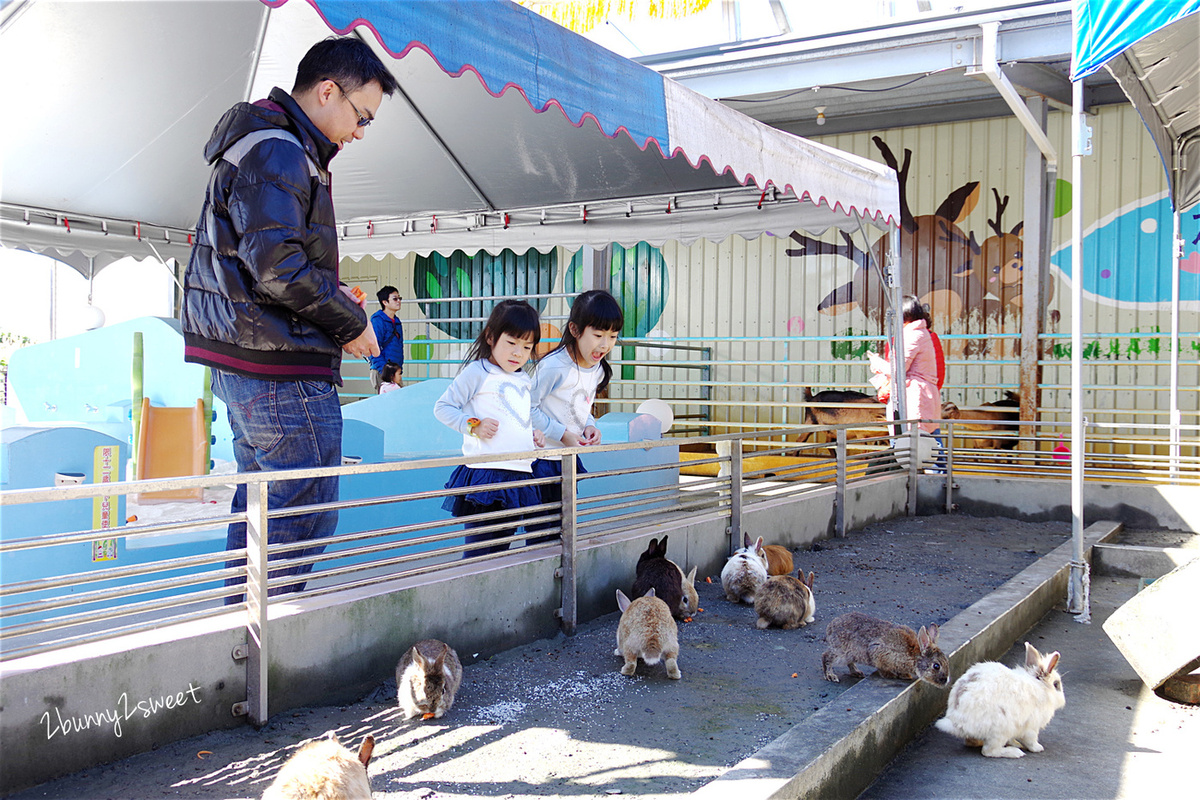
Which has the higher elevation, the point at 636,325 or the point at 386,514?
the point at 636,325

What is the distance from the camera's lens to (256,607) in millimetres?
2592

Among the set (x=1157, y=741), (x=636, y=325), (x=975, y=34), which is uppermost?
(x=975, y=34)

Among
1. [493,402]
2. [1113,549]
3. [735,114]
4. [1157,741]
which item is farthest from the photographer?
[1113,549]

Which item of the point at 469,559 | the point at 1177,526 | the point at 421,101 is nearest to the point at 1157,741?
the point at 469,559

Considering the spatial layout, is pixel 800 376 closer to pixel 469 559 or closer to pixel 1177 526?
pixel 1177 526

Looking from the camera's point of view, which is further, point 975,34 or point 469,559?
point 975,34

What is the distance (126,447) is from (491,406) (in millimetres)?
2302

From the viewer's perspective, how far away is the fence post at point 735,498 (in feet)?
17.0

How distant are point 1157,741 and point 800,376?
8.35 m

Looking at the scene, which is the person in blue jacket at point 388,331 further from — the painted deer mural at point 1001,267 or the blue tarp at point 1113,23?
the painted deer mural at point 1001,267

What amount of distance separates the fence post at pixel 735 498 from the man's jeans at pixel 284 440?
285 cm

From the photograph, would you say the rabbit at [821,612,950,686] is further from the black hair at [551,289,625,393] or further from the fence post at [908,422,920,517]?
the fence post at [908,422,920,517]

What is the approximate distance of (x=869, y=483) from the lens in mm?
7145

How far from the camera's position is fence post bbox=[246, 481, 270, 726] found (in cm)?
258
